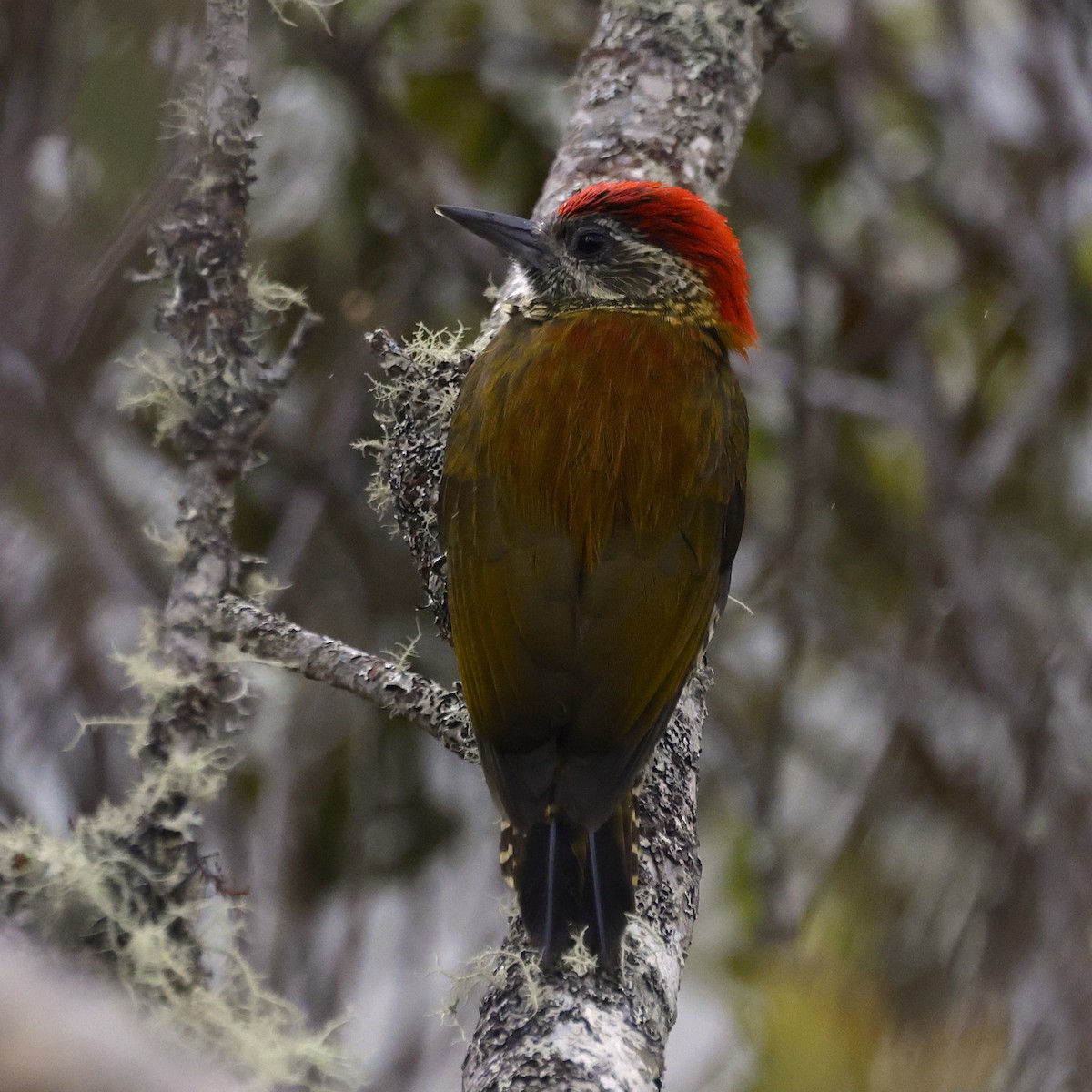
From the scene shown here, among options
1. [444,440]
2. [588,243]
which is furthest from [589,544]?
[588,243]

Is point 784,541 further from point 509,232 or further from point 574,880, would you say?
point 574,880

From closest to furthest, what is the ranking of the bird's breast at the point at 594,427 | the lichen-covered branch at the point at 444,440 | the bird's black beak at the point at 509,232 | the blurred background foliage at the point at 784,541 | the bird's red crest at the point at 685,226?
the lichen-covered branch at the point at 444,440, the bird's breast at the point at 594,427, the bird's red crest at the point at 685,226, the bird's black beak at the point at 509,232, the blurred background foliage at the point at 784,541

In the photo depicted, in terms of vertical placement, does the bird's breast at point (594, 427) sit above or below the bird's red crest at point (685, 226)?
below

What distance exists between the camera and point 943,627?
475 cm

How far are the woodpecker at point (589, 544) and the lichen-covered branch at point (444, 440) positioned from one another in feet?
0.26

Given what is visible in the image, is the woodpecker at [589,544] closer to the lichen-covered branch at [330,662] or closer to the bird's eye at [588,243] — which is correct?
the bird's eye at [588,243]

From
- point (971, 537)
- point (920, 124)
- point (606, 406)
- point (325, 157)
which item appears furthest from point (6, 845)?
point (920, 124)

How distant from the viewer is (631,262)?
3053 mm

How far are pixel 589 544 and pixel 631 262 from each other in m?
0.83

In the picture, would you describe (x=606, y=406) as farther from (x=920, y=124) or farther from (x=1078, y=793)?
(x=920, y=124)

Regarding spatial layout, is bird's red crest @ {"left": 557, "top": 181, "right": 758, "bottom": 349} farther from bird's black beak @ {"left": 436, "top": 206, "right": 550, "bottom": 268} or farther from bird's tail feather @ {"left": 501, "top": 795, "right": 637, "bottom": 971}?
bird's tail feather @ {"left": 501, "top": 795, "right": 637, "bottom": 971}

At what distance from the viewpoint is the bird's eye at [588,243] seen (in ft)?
9.78

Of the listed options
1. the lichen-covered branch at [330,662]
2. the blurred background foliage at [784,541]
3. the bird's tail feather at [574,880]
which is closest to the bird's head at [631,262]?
the blurred background foliage at [784,541]

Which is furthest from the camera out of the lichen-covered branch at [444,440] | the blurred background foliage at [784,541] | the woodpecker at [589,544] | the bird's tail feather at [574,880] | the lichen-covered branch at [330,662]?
the blurred background foliage at [784,541]
